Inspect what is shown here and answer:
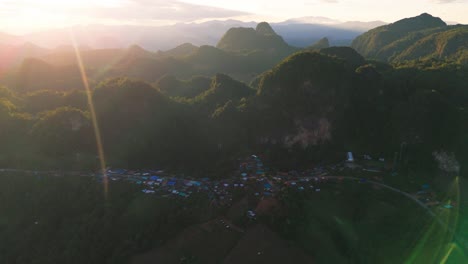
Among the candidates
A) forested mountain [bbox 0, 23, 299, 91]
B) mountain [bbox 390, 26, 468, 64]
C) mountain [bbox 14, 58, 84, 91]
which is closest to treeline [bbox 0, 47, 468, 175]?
mountain [bbox 14, 58, 84, 91]

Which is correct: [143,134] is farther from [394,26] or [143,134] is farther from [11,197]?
[394,26]

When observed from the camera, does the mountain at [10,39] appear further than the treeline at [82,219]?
Yes

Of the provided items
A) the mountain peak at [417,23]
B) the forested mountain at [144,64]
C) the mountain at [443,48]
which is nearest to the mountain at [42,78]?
the forested mountain at [144,64]

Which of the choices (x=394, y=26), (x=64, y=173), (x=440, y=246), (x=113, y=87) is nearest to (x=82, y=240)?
(x=64, y=173)

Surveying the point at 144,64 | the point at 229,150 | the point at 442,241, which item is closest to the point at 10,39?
the point at 144,64

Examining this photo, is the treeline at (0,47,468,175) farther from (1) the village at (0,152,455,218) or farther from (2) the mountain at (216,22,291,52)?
(2) the mountain at (216,22,291,52)

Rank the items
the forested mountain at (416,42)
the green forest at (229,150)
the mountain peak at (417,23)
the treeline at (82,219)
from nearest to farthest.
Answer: the treeline at (82,219)
the green forest at (229,150)
the forested mountain at (416,42)
the mountain peak at (417,23)

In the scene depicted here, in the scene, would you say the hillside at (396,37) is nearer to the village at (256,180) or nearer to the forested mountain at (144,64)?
the forested mountain at (144,64)
